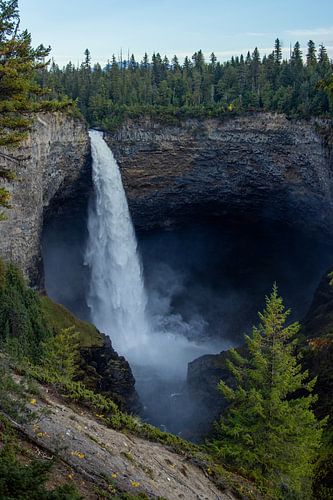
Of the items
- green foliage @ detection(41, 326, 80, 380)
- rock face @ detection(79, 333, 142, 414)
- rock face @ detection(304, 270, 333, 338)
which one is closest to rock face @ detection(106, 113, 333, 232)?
rock face @ detection(304, 270, 333, 338)

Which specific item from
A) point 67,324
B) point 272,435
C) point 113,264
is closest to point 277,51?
point 113,264

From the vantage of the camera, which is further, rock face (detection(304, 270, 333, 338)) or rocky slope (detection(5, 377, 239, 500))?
rock face (detection(304, 270, 333, 338))

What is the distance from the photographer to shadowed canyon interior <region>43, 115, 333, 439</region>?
35656 mm

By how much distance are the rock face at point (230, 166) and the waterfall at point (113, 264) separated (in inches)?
64.4

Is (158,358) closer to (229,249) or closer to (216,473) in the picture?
(229,249)

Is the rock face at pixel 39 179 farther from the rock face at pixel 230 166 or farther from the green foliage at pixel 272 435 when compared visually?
the green foliage at pixel 272 435

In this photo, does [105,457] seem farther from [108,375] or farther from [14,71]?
[108,375]

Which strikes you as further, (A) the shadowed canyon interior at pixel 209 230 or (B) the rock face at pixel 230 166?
(A) the shadowed canyon interior at pixel 209 230

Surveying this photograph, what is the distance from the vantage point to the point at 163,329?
137 ft

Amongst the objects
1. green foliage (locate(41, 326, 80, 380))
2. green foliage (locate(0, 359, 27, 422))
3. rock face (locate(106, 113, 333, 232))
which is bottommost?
green foliage (locate(0, 359, 27, 422))

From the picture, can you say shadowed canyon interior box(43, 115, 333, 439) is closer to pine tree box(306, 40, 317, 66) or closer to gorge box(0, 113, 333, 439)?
gorge box(0, 113, 333, 439)

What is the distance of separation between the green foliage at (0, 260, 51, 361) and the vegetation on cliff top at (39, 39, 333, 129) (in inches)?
643

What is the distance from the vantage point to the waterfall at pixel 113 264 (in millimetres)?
36159

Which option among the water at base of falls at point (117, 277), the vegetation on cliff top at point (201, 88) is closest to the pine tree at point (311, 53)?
the vegetation on cliff top at point (201, 88)
